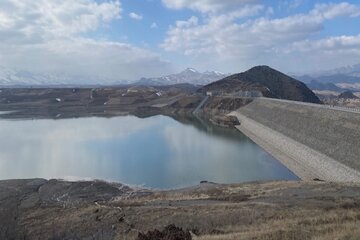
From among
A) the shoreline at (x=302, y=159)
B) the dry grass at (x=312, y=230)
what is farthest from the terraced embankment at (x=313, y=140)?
the dry grass at (x=312, y=230)

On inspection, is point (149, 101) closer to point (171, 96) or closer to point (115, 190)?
point (171, 96)

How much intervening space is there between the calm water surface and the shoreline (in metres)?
1.08

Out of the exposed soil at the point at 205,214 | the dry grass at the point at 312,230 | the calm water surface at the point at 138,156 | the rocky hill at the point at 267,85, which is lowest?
the calm water surface at the point at 138,156

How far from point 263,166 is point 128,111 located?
240ft

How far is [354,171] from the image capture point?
29828mm

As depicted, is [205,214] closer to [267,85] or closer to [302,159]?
[302,159]

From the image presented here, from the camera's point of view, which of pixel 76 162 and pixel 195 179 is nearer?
pixel 195 179

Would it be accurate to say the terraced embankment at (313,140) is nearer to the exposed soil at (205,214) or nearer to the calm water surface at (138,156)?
the calm water surface at (138,156)

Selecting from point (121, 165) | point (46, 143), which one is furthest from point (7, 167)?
point (46, 143)

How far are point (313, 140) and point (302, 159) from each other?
2.41 m

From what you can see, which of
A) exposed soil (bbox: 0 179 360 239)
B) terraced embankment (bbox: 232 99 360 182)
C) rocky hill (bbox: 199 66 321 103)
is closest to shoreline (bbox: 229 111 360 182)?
terraced embankment (bbox: 232 99 360 182)

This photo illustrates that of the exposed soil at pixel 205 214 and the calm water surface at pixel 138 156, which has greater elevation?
the exposed soil at pixel 205 214

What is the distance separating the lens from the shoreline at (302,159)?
31431mm

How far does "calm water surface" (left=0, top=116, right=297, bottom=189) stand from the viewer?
3578 centimetres
